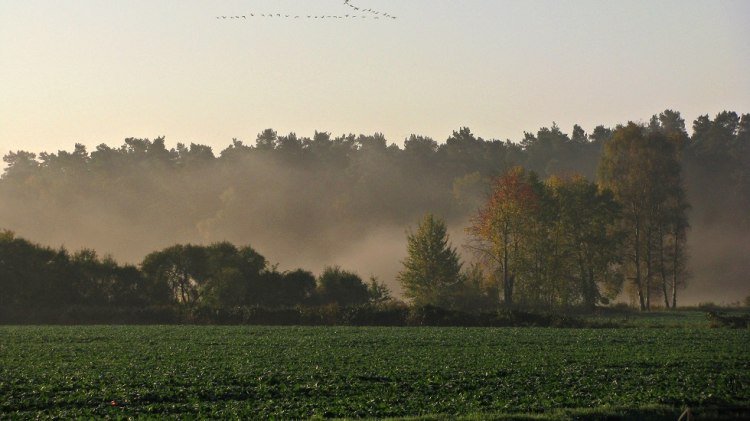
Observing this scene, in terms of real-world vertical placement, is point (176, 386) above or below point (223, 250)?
below

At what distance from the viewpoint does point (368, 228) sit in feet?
578

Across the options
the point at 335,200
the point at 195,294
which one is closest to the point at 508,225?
the point at 195,294

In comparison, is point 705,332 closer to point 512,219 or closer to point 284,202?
point 512,219

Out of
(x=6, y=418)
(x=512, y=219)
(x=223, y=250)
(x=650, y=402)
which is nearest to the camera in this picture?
(x=6, y=418)

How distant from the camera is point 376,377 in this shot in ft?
110

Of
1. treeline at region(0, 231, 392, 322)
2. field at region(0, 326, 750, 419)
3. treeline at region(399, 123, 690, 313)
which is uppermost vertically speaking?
treeline at region(399, 123, 690, 313)

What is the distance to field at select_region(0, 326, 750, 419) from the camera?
26.8 m

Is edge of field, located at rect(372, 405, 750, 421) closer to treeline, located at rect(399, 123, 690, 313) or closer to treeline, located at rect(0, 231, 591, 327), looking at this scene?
treeline, located at rect(0, 231, 591, 327)

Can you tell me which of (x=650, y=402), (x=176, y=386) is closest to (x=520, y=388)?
(x=650, y=402)

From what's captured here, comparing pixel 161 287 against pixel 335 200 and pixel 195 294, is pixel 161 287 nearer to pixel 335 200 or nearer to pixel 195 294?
pixel 195 294

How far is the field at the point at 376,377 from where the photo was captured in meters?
26.8

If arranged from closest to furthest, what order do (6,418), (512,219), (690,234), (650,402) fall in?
(6,418)
(650,402)
(512,219)
(690,234)

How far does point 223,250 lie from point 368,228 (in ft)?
284

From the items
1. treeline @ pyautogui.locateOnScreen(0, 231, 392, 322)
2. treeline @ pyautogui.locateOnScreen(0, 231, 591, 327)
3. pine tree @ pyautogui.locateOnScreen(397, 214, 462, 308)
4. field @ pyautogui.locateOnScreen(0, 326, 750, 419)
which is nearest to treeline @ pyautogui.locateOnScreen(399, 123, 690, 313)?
pine tree @ pyautogui.locateOnScreen(397, 214, 462, 308)
